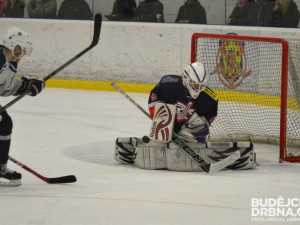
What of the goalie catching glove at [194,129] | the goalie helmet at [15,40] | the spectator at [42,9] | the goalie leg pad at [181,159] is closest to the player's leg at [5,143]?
the goalie helmet at [15,40]

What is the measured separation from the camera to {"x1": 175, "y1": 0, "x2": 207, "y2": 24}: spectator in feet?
29.5

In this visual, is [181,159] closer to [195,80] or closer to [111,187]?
[195,80]

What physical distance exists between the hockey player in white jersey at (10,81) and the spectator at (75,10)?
17.2 feet

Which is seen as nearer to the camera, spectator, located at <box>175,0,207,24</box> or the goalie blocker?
the goalie blocker

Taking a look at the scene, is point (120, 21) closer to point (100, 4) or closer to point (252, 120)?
point (100, 4)

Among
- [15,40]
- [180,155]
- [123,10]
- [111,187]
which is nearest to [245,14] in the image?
[123,10]

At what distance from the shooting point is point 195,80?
4.89m

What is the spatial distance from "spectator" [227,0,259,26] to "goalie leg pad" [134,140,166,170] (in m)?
3.87

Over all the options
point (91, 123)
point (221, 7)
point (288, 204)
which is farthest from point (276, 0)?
point (288, 204)

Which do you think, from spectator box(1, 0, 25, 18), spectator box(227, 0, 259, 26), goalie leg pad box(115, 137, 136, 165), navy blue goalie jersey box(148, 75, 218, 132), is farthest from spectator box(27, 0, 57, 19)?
navy blue goalie jersey box(148, 75, 218, 132)

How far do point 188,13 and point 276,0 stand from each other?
3.79 ft

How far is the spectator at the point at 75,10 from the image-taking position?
379 inches

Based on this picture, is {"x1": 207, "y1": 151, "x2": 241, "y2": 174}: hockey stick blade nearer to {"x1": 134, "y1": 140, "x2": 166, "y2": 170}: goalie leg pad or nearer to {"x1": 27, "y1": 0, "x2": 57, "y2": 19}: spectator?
{"x1": 134, "y1": 140, "x2": 166, "y2": 170}: goalie leg pad

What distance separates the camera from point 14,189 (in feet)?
14.5
